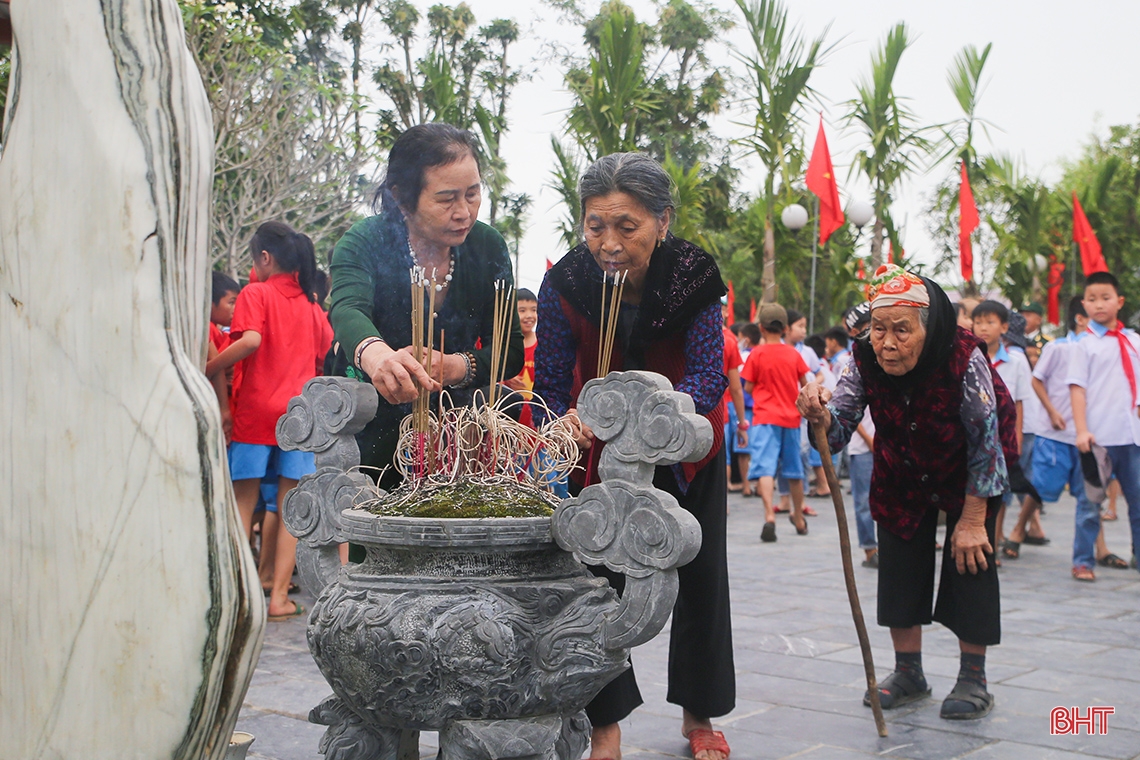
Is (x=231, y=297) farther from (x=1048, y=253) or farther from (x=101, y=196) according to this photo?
(x=1048, y=253)

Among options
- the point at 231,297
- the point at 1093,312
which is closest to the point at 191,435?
the point at 231,297

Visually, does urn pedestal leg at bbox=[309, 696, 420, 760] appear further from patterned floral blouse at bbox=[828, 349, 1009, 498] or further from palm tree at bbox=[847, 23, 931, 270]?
palm tree at bbox=[847, 23, 931, 270]

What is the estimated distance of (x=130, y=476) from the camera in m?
1.31

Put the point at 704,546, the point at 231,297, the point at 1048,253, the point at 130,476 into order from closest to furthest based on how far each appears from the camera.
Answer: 1. the point at 130,476
2. the point at 704,546
3. the point at 231,297
4. the point at 1048,253

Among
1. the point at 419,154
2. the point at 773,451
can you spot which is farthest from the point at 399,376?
the point at 773,451

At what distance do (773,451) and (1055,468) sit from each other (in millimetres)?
2297

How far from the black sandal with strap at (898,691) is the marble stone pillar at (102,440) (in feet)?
9.78

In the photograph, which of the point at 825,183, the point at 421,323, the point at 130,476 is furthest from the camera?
the point at 825,183

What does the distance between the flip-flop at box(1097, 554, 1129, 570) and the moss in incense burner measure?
608 cm

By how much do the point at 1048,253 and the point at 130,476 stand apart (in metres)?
24.6

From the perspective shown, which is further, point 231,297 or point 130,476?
point 231,297

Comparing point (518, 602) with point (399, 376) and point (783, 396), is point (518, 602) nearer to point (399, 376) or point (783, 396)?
point (399, 376)

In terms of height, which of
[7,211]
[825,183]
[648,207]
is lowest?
[7,211]

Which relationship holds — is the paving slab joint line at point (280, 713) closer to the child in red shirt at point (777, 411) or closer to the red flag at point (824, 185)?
the child in red shirt at point (777, 411)
